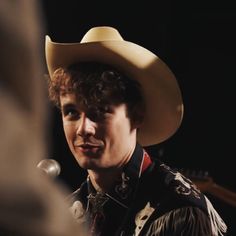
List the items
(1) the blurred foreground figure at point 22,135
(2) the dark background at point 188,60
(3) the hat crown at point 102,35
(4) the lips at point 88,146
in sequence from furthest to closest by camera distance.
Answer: (2) the dark background at point 188,60 → (3) the hat crown at point 102,35 → (4) the lips at point 88,146 → (1) the blurred foreground figure at point 22,135

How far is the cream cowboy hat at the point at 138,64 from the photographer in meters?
1.44

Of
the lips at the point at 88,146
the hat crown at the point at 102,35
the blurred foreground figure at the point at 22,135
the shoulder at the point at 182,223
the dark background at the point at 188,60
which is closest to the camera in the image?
the blurred foreground figure at the point at 22,135

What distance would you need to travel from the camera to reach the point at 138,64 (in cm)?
145

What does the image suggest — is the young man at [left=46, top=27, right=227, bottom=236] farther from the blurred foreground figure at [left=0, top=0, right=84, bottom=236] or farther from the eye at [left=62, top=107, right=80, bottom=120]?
the blurred foreground figure at [left=0, top=0, right=84, bottom=236]

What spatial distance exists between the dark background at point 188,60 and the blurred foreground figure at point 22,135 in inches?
84.6

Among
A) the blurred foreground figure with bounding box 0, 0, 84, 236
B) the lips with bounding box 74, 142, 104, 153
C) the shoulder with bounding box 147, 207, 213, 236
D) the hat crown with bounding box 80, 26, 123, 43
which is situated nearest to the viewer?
the blurred foreground figure with bounding box 0, 0, 84, 236

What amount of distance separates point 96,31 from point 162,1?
A: 0.95 m

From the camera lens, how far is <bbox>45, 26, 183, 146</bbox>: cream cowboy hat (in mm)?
1439

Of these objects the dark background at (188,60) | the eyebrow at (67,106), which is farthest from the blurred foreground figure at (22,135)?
the dark background at (188,60)

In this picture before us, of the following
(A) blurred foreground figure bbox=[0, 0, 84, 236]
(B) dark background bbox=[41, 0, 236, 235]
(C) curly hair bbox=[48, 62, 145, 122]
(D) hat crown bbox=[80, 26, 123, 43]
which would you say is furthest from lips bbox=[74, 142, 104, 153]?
(A) blurred foreground figure bbox=[0, 0, 84, 236]

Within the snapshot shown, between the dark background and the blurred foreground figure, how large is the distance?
84.6 inches

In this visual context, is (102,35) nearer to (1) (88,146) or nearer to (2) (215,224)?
(1) (88,146)

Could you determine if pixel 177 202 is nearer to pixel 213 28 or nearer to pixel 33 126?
pixel 33 126

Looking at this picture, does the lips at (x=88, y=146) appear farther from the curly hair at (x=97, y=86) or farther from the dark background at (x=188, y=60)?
the dark background at (x=188, y=60)
